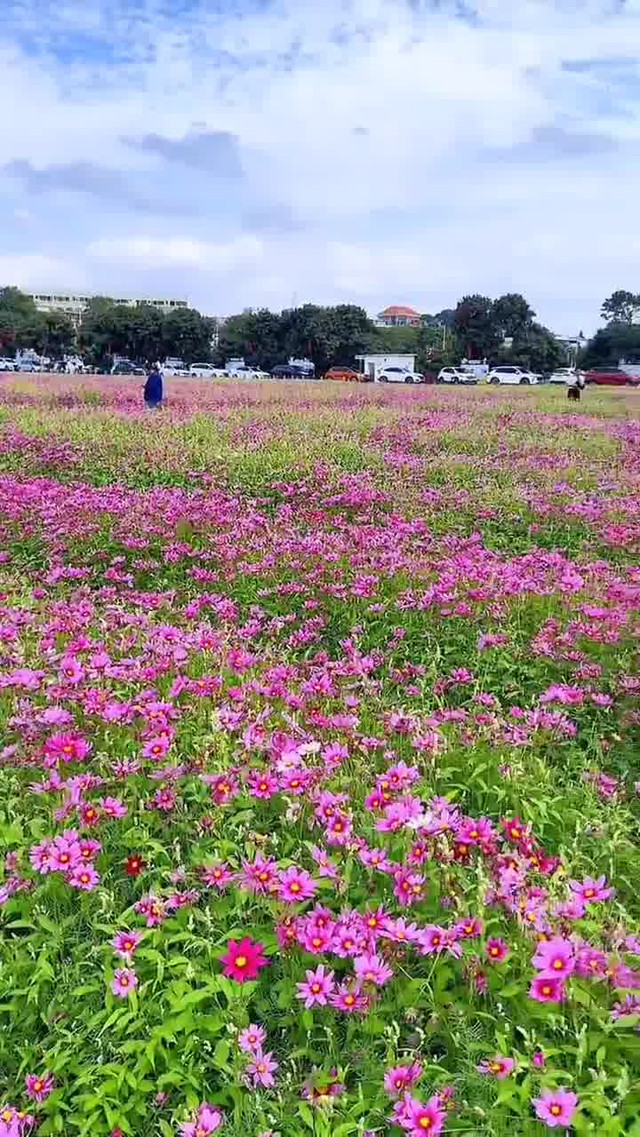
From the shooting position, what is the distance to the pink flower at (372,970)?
2.09 m

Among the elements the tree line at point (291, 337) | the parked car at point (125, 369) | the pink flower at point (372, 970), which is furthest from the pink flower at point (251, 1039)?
the tree line at point (291, 337)

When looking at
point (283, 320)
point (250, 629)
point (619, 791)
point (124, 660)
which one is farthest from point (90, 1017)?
point (283, 320)

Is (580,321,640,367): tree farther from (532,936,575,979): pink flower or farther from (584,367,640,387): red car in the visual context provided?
(532,936,575,979): pink flower

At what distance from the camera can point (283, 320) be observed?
68500 mm

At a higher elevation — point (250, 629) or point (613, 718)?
point (250, 629)

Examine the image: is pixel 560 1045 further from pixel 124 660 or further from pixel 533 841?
pixel 124 660

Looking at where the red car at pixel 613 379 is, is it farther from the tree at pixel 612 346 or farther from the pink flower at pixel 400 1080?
the pink flower at pixel 400 1080

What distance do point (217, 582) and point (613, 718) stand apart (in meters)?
2.97

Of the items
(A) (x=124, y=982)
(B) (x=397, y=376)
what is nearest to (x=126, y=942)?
(A) (x=124, y=982)

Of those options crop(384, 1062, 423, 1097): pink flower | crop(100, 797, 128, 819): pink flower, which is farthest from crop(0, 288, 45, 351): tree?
crop(384, 1062, 423, 1097): pink flower

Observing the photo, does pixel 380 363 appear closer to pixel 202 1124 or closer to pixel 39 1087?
pixel 39 1087

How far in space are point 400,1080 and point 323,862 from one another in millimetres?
633

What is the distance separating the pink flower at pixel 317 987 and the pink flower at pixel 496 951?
1.25 ft

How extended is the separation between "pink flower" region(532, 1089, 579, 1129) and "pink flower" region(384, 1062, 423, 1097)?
255mm
